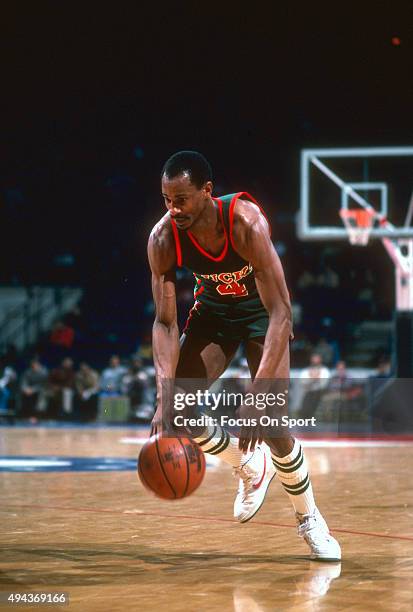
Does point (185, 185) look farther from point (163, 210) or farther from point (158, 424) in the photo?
point (163, 210)

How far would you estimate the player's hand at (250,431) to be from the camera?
407 centimetres

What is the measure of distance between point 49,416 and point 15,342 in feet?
16.4

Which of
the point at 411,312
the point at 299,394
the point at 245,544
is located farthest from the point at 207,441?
the point at 299,394

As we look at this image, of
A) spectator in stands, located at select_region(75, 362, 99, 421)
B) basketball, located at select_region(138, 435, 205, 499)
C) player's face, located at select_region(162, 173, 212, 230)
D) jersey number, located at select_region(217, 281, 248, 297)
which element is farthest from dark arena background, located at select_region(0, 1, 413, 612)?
Result: player's face, located at select_region(162, 173, 212, 230)

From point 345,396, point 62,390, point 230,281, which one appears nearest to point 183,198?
point 230,281

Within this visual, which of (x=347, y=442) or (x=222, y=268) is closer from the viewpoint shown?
(x=222, y=268)

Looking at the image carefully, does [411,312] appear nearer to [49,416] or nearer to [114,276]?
[49,416]

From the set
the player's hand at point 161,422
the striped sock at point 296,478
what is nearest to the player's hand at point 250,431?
the player's hand at point 161,422

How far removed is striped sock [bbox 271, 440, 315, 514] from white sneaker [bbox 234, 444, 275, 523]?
0.38 meters

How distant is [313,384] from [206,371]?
9880 millimetres

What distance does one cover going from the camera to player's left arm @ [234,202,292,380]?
170 inches

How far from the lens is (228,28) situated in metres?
19.4

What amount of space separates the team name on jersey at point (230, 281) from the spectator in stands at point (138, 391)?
1119 centimetres

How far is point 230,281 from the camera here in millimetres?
4926
